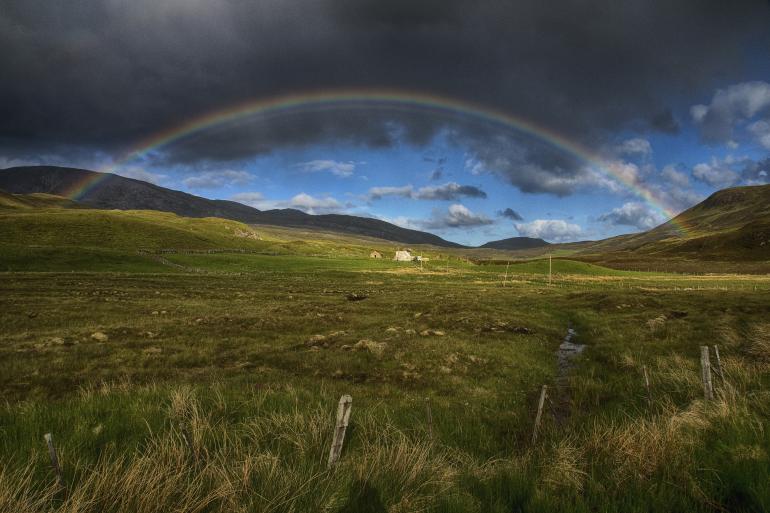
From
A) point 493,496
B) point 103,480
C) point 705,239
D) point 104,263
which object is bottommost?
point 104,263

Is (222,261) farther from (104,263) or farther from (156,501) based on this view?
(156,501)

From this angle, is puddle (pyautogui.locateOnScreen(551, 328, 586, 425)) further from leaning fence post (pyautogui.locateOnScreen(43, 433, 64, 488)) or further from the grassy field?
leaning fence post (pyautogui.locateOnScreen(43, 433, 64, 488))

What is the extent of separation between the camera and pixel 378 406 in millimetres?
10328

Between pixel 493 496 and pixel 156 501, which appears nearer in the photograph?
pixel 156 501

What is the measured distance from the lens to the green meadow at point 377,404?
4.41 metres

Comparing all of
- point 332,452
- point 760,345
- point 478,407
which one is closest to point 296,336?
point 478,407

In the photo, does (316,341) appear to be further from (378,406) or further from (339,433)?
(339,433)

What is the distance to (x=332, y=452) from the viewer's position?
195 inches

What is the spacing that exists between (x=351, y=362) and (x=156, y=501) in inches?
542

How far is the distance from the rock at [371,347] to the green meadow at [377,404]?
0.15 m

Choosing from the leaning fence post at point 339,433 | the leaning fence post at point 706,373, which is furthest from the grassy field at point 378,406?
the leaning fence post at point 706,373

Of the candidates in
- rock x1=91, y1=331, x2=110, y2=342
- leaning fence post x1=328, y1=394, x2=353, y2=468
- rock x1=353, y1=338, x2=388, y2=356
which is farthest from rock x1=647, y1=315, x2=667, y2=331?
rock x1=91, y1=331, x2=110, y2=342

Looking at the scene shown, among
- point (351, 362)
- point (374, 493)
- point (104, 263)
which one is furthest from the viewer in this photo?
point (104, 263)

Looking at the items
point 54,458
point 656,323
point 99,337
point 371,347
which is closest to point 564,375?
point 371,347
